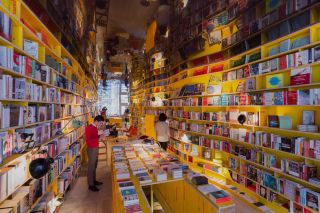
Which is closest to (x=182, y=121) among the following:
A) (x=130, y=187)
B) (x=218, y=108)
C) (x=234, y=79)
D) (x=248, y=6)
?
(x=218, y=108)

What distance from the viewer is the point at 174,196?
3164mm

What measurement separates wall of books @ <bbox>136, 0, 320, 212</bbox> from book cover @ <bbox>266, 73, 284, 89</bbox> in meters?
0.02

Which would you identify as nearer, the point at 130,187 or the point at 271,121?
the point at 130,187

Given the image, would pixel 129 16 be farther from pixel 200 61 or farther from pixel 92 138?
pixel 92 138

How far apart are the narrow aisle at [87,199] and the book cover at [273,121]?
3.33m

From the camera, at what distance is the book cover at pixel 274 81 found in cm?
332

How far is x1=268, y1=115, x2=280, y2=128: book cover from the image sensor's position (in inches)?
132

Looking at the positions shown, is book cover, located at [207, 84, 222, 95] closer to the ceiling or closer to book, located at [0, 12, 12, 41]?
book, located at [0, 12, 12, 41]

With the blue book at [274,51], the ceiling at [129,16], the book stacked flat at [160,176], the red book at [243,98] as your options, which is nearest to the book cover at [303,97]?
the blue book at [274,51]

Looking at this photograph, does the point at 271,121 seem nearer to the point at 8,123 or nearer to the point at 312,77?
the point at 312,77

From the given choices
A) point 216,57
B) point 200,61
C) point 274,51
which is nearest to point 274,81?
point 274,51

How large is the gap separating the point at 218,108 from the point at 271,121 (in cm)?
180

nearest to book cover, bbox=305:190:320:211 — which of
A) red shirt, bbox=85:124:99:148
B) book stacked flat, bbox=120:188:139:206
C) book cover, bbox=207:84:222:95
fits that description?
book stacked flat, bbox=120:188:139:206

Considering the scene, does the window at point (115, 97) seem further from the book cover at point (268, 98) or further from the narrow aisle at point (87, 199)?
the book cover at point (268, 98)
